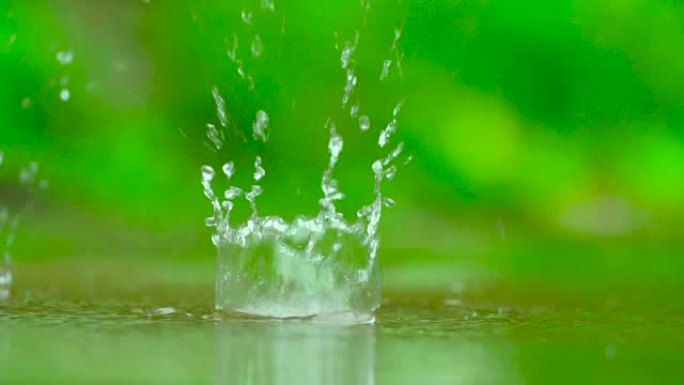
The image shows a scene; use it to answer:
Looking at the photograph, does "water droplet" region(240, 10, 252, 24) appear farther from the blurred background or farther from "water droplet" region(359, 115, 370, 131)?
"water droplet" region(359, 115, 370, 131)

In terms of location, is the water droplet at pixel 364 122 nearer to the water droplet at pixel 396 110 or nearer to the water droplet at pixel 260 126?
the water droplet at pixel 396 110

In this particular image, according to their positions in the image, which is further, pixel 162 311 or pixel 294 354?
pixel 162 311

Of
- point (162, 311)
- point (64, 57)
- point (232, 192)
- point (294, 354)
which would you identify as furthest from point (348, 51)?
point (294, 354)

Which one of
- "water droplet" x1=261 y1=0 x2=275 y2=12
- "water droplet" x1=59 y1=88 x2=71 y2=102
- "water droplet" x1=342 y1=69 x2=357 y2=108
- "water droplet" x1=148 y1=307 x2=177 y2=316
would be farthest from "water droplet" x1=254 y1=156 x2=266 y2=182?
"water droplet" x1=148 y1=307 x2=177 y2=316

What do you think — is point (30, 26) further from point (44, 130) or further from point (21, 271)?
point (21, 271)

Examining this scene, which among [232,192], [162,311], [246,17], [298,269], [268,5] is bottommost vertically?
[162,311]

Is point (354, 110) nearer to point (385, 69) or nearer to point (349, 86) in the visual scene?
point (349, 86)
